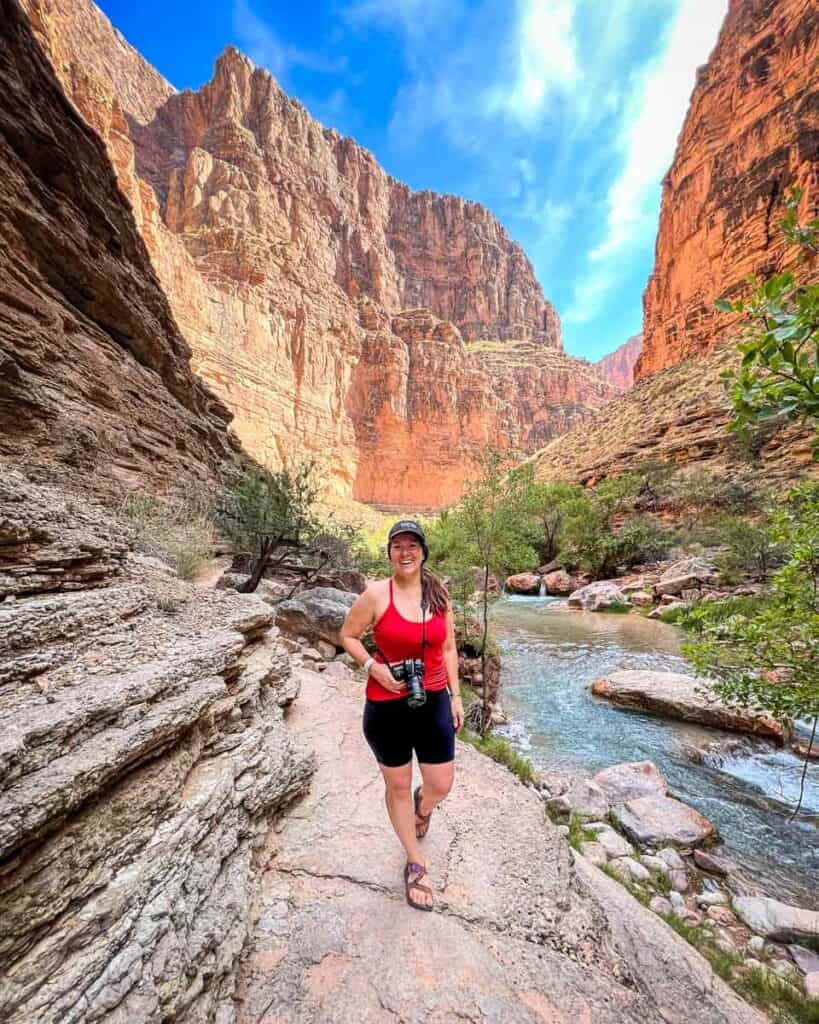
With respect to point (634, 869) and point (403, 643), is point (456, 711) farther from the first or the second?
point (634, 869)

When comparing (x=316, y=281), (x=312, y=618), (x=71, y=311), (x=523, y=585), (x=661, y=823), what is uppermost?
(x=316, y=281)

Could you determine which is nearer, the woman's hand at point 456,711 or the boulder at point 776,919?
the woman's hand at point 456,711

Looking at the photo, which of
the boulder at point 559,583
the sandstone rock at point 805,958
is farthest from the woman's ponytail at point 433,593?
the boulder at point 559,583

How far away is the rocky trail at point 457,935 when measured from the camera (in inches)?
60.9

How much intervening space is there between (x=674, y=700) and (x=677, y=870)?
3.82 meters

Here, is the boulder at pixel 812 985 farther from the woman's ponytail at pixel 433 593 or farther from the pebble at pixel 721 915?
the woman's ponytail at pixel 433 593

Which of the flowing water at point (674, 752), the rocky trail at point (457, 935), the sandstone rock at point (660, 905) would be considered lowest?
the flowing water at point (674, 752)

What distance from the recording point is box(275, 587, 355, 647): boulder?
7000 millimetres

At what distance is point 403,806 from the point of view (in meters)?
2.04

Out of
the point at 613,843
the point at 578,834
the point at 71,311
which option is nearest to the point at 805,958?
the point at 613,843

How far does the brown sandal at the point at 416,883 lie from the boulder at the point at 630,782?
11.5 feet

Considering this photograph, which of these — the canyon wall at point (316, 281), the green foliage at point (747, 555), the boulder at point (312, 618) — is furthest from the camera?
the canyon wall at point (316, 281)

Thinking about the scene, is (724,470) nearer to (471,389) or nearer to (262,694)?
(262,694)

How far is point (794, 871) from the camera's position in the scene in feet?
12.3
